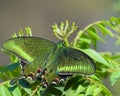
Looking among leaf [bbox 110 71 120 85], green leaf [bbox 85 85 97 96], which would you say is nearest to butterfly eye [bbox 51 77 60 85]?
green leaf [bbox 85 85 97 96]

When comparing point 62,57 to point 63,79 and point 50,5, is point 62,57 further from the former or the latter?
point 50,5

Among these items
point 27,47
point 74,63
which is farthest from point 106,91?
point 27,47

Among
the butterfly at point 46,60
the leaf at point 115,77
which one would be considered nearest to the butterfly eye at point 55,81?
the butterfly at point 46,60

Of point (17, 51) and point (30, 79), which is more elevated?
point (17, 51)

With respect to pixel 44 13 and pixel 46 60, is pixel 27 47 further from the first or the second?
pixel 44 13

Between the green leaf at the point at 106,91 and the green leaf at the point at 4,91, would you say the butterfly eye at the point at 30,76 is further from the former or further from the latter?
the green leaf at the point at 106,91

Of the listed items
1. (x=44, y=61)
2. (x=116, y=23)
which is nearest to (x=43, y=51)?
(x=44, y=61)
